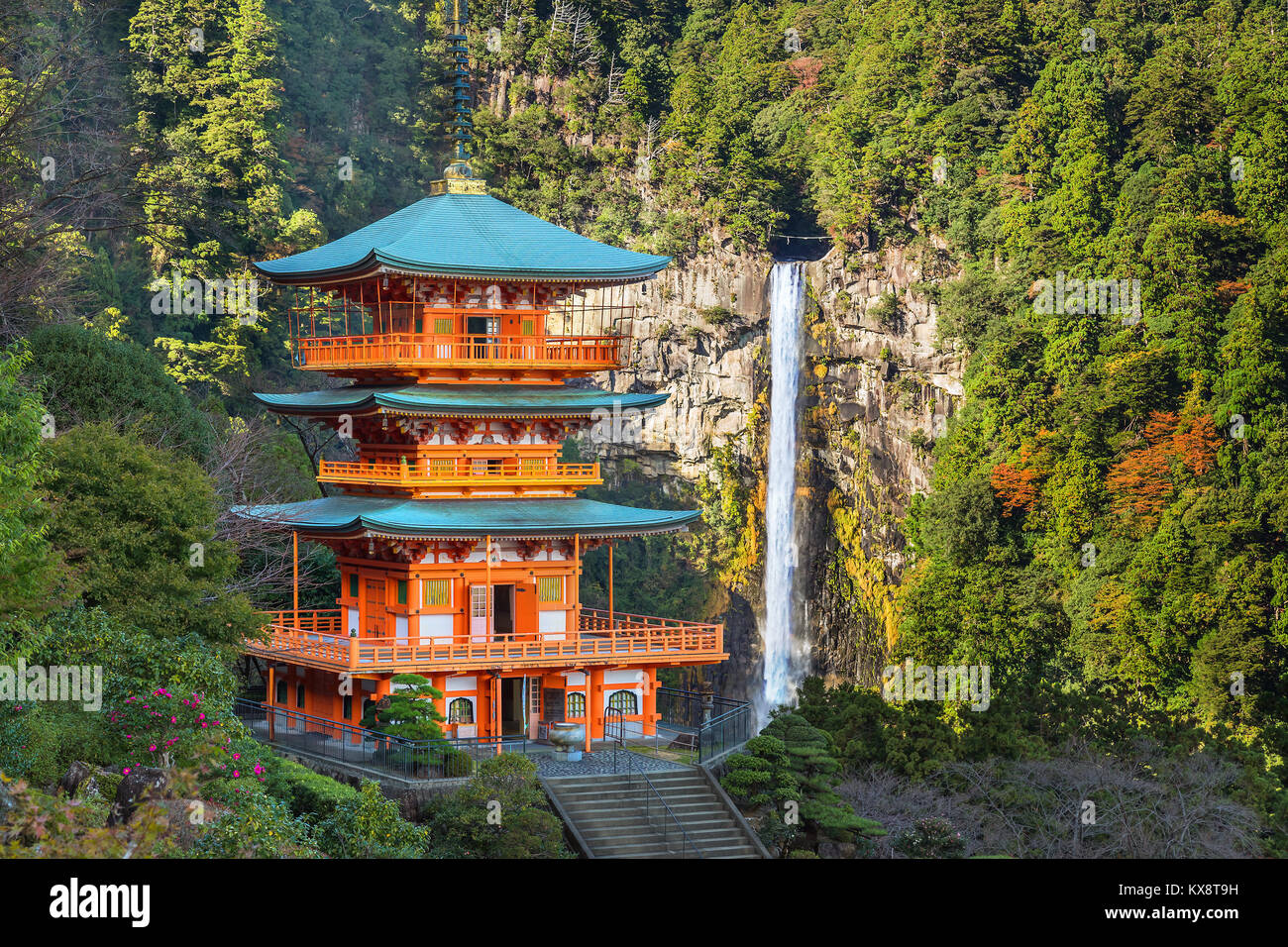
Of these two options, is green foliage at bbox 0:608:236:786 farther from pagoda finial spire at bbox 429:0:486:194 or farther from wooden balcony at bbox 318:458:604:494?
pagoda finial spire at bbox 429:0:486:194

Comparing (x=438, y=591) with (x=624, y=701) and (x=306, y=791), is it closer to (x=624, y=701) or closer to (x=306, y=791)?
(x=624, y=701)

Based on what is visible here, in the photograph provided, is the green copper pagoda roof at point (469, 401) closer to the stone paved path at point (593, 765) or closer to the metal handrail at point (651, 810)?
the stone paved path at point (593, 765)

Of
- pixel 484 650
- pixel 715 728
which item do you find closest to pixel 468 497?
pixel 484 650

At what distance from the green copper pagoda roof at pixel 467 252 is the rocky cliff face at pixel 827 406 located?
876 inches

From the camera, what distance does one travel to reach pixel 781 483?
5981 cm

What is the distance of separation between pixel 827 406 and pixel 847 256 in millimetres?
5782

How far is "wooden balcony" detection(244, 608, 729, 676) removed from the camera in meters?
30.1

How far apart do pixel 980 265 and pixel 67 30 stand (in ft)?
Answer: 120

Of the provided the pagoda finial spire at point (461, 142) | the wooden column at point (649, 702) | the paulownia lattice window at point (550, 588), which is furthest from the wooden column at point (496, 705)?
the pagoda finial spire at point (461, 142)

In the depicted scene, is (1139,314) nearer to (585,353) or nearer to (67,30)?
(585,353)

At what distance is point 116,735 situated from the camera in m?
21.9

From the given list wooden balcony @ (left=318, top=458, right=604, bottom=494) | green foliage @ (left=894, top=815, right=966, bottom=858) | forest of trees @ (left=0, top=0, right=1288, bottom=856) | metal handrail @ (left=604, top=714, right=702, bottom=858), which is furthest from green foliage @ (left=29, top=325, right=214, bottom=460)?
green foliage @ (left=894, top=815, right=966, bottom=858)

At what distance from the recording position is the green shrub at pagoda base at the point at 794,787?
27344mm
